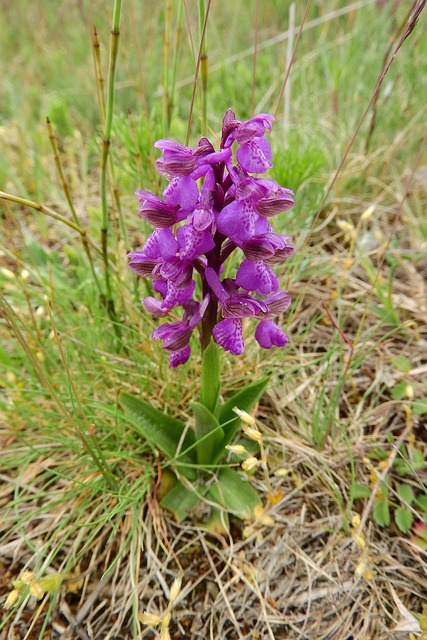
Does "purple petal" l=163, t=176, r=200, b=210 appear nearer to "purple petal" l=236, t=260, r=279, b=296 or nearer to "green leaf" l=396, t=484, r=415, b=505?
"purple petal" l=236, t=260, r=279, b=296

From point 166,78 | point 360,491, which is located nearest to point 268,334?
point 360,491

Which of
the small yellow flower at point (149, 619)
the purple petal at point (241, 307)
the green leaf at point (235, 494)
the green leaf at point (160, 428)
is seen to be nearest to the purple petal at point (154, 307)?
the purple petal at point (241, 307)

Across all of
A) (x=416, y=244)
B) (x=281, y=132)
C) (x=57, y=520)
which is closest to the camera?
(x=57, y=520)

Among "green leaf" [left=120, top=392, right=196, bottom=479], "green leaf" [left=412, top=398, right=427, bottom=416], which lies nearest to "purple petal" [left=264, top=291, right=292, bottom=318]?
"green leaf" [left=120, top=392, right=196, bottom=479]

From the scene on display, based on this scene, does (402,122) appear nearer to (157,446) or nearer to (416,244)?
(416,244)

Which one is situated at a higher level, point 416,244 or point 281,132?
point 281,132

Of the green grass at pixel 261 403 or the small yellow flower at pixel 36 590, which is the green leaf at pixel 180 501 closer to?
the green grass at pixel 261 403

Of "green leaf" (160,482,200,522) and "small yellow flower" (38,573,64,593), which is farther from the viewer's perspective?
"green leaf" (160,482,200,522)

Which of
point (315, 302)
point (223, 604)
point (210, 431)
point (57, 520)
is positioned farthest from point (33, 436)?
point (315, 302)
